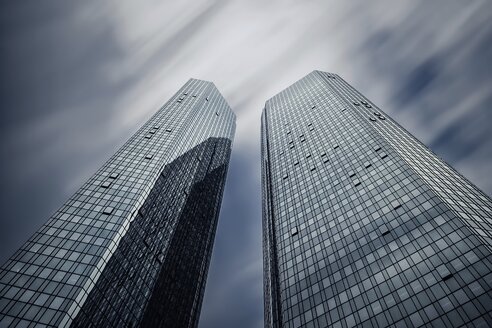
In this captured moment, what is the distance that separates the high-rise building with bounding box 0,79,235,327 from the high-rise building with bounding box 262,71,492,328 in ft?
85.0

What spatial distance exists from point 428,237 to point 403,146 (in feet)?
111

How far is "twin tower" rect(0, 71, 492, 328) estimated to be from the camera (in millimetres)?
Answer: 47938

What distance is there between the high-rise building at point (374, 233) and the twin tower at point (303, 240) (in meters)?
0.23

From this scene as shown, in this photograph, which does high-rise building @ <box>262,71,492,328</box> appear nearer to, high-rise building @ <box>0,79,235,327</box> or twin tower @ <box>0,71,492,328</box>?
twin tower @ <box>0,71,492,328</box>

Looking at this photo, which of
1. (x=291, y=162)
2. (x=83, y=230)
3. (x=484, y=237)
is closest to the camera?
(x=484, y=237)

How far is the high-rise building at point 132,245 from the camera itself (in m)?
52.2

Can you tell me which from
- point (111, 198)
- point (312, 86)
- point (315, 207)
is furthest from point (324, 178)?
point (312, 86)

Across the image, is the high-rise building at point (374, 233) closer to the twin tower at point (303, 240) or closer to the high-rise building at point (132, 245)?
the twin tower at point (303, 240)

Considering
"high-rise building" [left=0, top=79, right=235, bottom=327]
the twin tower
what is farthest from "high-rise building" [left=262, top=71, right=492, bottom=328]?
"high-rise building" [left=0, top=79, right=235, bottom=327]

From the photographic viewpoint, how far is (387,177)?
7019cm

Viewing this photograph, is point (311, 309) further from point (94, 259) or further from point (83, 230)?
point (83, 230)

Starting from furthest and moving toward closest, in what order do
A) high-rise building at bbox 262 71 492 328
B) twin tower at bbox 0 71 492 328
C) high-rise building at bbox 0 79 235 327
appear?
high-rise building at bbox 0 79 235 327
twin tower at bbox 0 71 492 328
high-rise building at bbox 262 71 492 328

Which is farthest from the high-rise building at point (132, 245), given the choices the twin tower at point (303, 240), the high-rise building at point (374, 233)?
the high-rise building at point (374, 233)

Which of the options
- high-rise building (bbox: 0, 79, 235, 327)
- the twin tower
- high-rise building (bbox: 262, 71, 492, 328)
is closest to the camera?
high-rise building (bbox: 262, 71, 492, 328)
